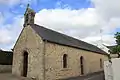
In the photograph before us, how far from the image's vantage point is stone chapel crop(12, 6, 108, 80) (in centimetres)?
1958

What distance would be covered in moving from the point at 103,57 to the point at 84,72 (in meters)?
13.5

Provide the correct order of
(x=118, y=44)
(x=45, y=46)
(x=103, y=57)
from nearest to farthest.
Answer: (x=118, y=44) → (x=45, y=46) → (x=103, y=57)

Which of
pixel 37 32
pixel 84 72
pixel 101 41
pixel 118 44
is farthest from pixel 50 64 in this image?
pixel 101 41

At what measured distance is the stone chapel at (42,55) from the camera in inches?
771

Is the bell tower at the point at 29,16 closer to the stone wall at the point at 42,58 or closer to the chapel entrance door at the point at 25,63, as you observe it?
the stone wall at the point at 42,58

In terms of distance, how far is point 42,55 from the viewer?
63.7 feet

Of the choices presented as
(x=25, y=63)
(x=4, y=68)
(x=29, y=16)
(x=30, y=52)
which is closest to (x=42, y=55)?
(x=30, y=52)

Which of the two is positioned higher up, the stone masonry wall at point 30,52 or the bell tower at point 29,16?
the bell tower at point 29,16

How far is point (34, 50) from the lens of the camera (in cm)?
2056

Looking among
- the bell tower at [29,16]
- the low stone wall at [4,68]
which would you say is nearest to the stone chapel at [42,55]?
the bell tower at [29,16]

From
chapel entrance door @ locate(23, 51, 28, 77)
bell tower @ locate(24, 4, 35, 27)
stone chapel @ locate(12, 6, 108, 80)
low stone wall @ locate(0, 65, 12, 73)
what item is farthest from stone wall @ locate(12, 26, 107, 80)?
low stone wall @ locate(0, 65, 12, 73)

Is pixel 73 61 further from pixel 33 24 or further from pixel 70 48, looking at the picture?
pixel 33 24

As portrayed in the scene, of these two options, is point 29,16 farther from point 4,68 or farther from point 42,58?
point 4,68

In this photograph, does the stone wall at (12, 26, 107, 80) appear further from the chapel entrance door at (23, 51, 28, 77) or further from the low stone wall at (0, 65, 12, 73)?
the low stone wall at (0, 65, 12, 73)
